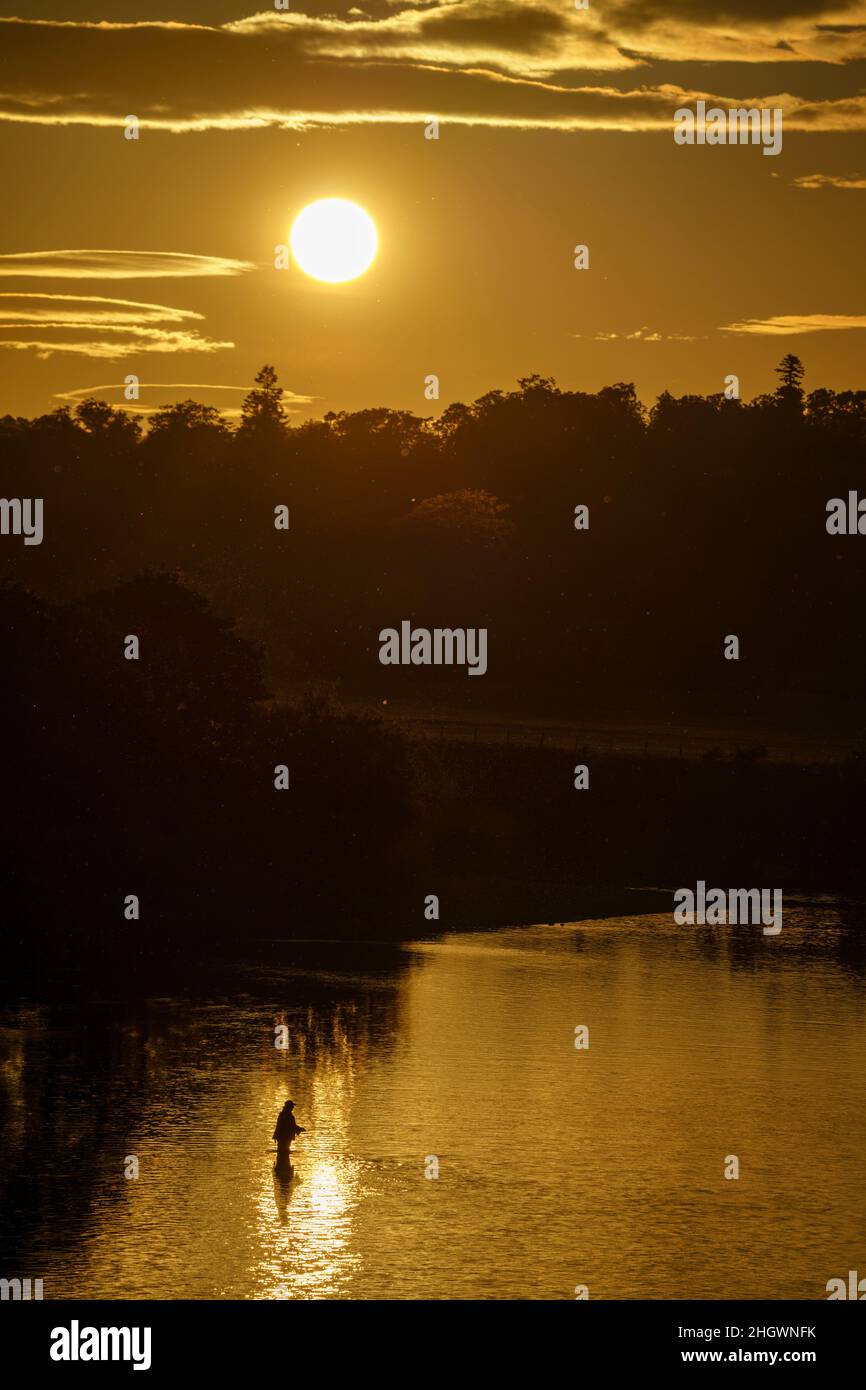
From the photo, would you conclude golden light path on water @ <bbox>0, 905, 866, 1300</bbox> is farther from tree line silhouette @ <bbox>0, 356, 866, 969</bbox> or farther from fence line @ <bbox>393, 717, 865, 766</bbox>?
fence line @ <bbox>393, 717, 865, 766</bbox>

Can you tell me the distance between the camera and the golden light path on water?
43062mm

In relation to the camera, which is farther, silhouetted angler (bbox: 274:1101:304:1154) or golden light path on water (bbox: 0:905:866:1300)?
silhouetted angler (bbox: 274:1101:304:1154)

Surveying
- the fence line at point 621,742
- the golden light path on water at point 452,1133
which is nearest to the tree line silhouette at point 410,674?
the fence line at point 621,742

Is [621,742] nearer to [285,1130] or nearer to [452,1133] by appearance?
[452,1133]

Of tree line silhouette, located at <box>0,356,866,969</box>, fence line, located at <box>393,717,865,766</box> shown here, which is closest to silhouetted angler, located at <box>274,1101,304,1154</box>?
tree line silhouette, located at <box>0,356,866,969</box>

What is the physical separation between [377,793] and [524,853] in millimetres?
13147

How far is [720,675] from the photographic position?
15500 cm

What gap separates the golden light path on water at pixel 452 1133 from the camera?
4306 centimetres

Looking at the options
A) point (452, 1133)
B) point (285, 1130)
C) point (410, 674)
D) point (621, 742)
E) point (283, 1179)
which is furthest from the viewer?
point (410, 674)

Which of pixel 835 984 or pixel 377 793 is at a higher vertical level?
pixel 377 793

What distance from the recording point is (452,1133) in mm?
53938

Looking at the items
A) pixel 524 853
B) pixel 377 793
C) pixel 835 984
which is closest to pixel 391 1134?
pixel 835 984

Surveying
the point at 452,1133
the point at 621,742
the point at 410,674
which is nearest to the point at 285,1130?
the point at 452,1133
